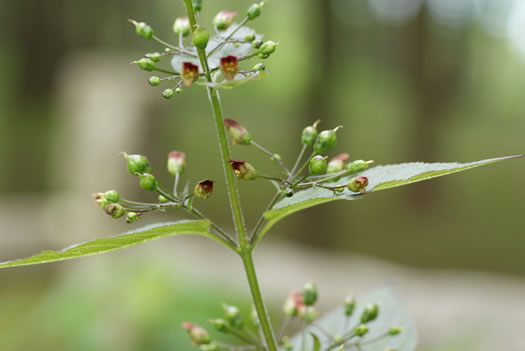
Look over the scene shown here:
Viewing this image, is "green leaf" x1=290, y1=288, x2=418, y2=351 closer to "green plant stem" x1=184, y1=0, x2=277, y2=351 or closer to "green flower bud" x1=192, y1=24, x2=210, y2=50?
"green plant stem" x1=184, y1=0, x2=277, y2=351

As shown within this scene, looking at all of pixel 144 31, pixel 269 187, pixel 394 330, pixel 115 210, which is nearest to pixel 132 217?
pixel 115 210

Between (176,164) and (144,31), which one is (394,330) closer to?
(176,164)

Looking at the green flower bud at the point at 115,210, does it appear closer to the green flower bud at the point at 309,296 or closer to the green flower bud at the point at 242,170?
the green flower bud at the point at 242,170

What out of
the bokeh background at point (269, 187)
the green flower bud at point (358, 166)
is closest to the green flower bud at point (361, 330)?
the green flower bud at point (358, 166)

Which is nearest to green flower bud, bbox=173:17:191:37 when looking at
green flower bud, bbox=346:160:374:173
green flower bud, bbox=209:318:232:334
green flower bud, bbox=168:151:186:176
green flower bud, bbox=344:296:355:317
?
green flower bud, bbox=168:151:186:176

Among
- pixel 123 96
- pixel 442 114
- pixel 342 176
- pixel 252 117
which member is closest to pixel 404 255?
pixel 442 114

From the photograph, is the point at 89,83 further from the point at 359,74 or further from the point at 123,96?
the point at 359,74

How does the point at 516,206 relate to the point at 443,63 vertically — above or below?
below
